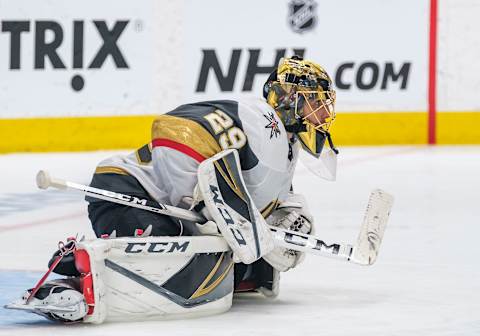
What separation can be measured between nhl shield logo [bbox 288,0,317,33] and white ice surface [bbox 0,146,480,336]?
0.81 m

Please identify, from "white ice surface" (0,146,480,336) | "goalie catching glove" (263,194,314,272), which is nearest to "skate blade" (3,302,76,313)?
"white ice surface" (0,146,480,336)

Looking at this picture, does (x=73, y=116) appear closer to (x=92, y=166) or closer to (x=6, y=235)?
(x=92, y=166)

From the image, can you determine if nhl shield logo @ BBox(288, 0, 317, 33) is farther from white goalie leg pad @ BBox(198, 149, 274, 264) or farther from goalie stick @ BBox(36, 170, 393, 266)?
white goalie leg pad @ BBox(198, 149, 274, 264)

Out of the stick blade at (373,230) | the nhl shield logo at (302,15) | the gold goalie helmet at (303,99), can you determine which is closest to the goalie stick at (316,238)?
the stick blade at (373,230)

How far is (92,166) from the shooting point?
22.0 feet

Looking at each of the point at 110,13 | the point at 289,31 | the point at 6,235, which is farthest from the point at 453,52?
the point at 6,235

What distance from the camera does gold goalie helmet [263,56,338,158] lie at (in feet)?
11.3

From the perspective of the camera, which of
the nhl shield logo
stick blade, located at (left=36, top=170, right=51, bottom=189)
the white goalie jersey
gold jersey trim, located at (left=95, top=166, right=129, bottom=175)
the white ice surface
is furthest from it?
the nhl shield logo

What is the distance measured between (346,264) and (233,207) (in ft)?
3.32

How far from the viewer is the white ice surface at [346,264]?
10.4 ft

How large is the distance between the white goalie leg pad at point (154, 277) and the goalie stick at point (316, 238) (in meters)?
0.10

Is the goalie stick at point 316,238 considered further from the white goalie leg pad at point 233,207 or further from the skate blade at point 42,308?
the skate blade at point 42,308

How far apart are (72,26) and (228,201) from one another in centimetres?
421

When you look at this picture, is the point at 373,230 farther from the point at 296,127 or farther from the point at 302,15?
the point at 302,15
